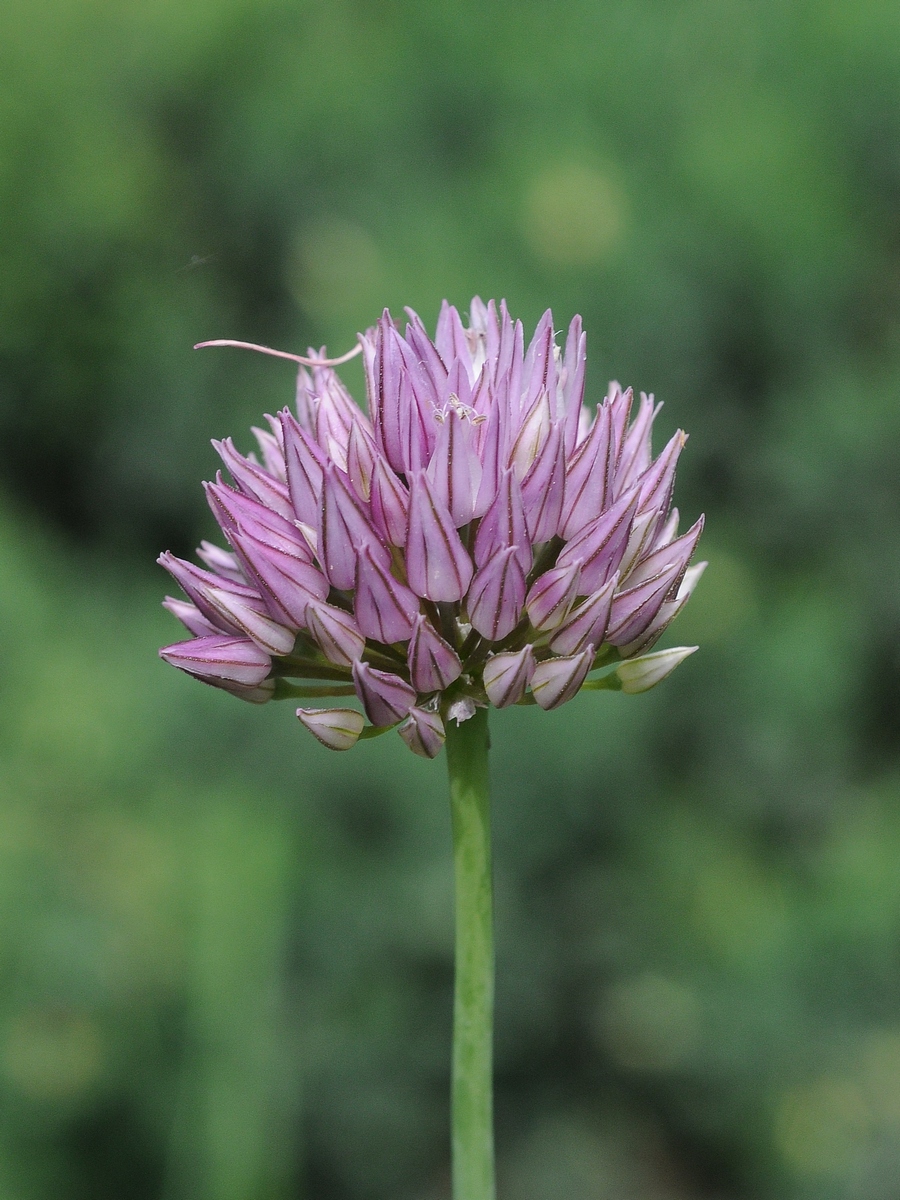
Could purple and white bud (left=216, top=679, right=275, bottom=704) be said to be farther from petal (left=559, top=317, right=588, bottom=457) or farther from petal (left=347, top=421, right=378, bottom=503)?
petal (left=559, top=317, right=588, bottom=457)

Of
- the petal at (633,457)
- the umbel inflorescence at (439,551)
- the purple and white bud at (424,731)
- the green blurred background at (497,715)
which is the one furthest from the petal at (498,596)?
the green blurred background at (497,715)

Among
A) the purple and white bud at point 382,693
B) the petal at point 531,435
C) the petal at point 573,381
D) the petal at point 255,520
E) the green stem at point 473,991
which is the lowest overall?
the green stem at point 473,991

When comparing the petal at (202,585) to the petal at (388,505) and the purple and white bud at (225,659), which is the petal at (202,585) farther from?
the petal at (388,505)

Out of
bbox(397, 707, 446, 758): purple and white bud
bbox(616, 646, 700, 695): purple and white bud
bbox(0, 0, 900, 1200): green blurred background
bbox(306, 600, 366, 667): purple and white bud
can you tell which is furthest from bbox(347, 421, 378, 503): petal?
bbox(0, 0, 900, 1200): green blurred background

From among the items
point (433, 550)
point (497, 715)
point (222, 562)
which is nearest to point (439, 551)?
point (433, 550)

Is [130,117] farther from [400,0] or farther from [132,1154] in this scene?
[132,1154]

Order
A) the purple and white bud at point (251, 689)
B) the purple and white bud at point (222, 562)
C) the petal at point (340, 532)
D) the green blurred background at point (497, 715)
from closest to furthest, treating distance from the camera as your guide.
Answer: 1. the petal at point (340, 532)
2. the purple and white bud at point (251, 689)
3. the purple and white bud at point (222, 562)
4. the green blurred background at point (497, 715)

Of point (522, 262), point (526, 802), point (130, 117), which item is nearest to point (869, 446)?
point (522, 262)
